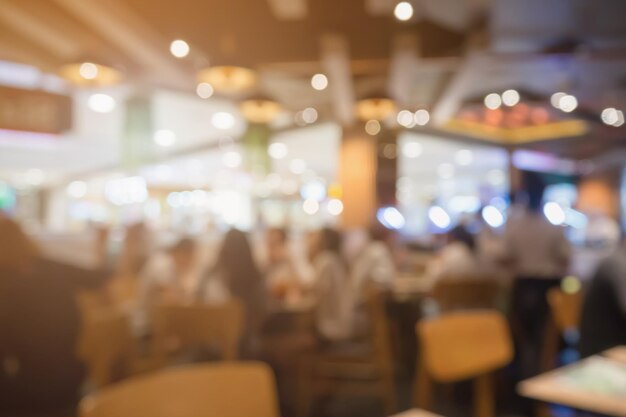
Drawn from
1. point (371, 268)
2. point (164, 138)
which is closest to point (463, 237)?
point (371, 268)

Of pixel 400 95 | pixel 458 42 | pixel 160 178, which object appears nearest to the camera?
pixel 458 42

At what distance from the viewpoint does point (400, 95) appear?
796 centimetres

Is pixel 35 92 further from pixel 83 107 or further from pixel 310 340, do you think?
pixel 83 107

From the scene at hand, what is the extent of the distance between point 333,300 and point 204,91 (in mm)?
4655

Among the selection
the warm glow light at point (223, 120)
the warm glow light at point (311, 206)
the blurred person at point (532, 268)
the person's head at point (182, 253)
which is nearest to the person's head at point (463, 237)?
the blurred person at point (532, 268)

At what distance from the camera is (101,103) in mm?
8734

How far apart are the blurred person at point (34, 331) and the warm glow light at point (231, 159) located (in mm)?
9254

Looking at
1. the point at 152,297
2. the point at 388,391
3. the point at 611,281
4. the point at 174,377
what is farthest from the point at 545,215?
the point at 174,377

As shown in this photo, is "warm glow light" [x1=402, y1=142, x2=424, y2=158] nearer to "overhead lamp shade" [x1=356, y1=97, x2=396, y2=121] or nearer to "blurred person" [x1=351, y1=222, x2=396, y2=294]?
"overhead lamp shade" [x1=356, y1=97, x2=396, y2=121]

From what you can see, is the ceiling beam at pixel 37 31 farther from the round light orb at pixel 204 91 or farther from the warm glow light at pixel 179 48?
the round light orb at pixel 204 91

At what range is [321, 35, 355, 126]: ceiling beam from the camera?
5.93 m

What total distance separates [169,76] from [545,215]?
4402 millimetres

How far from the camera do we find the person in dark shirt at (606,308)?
7.57ft

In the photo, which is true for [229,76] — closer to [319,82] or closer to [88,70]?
[88,70]
